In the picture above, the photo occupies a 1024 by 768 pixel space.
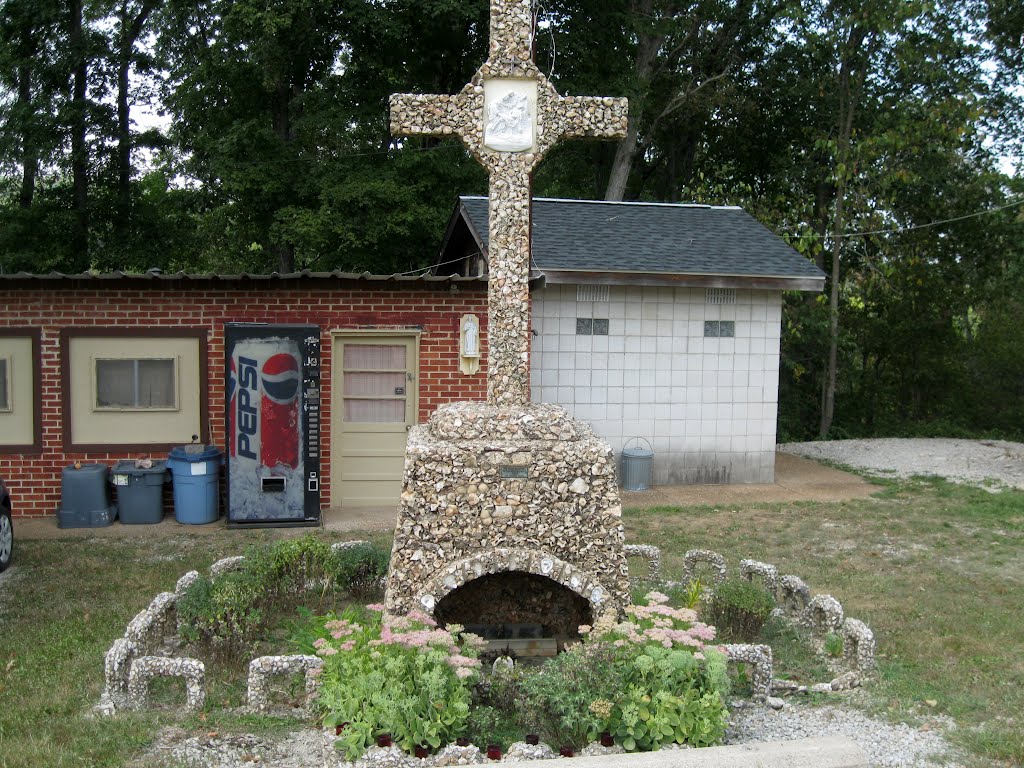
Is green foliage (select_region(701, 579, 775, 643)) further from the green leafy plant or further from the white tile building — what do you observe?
the white tile building

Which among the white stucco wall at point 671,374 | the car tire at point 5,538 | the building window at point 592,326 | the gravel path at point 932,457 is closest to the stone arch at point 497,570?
the car tire at point 5,538

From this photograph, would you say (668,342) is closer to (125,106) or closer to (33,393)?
(33,393)

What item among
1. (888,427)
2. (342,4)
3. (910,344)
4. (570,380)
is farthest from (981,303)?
(342,4)

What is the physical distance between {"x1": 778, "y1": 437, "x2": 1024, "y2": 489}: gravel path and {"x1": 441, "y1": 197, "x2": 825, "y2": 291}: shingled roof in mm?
3627

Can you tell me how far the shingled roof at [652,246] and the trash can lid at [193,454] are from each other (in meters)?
4.08

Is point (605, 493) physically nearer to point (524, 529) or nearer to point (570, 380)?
point (524, 529)

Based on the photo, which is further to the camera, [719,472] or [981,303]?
[981,303]

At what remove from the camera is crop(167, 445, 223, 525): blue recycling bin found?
383 inches

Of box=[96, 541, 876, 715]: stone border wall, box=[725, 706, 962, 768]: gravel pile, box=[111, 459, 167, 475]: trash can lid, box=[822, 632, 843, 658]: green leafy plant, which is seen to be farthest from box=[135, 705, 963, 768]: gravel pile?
box=[111, 459, 167, 475]: trash can lid

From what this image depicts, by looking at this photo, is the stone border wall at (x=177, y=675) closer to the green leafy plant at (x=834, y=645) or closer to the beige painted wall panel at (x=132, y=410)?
the green leafy plant at (x=834, y=645)

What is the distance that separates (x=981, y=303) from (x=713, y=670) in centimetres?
1910

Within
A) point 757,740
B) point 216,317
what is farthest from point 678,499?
point 757,740

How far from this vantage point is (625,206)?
14672mm

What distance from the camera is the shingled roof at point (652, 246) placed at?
11.6 m
